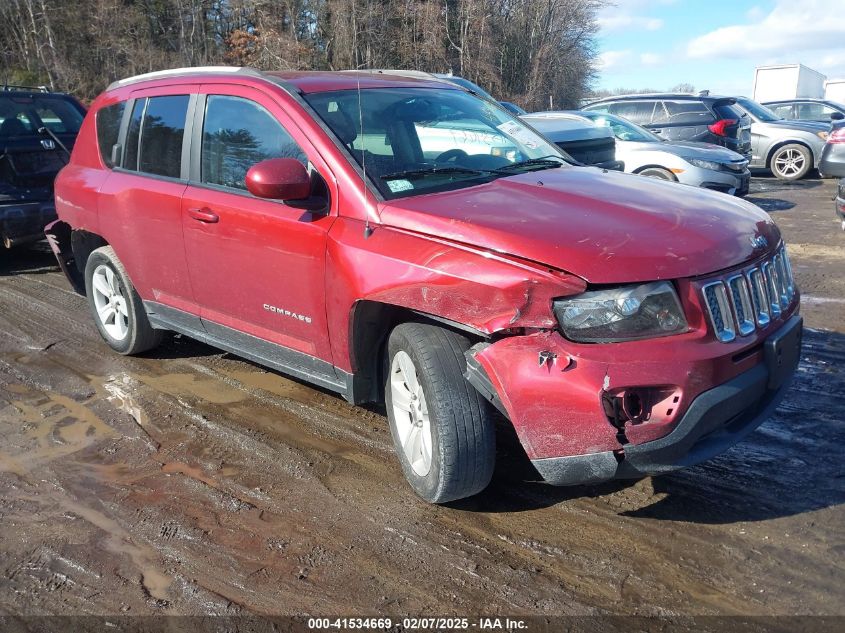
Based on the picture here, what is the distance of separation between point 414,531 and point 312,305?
1199 mm

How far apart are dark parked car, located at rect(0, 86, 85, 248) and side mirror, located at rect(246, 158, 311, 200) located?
552 cm

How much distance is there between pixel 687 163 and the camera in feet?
35.8

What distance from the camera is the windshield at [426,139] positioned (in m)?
3.60

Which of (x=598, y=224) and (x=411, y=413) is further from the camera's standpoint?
(x=411, y=413)

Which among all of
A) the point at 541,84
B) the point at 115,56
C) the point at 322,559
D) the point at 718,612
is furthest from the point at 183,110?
the point at 541,84

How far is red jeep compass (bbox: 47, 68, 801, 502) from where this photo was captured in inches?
108

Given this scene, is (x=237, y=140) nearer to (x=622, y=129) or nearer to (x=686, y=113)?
(x=622, y=129)

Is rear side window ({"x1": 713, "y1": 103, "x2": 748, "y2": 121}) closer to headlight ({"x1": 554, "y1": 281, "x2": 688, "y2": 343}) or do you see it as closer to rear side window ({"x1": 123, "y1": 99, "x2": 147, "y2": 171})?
rear side window ({"x1": 123, "y1": 99, "x2": 147, "y2": 171})

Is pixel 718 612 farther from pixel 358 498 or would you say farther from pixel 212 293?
pixel 212 293

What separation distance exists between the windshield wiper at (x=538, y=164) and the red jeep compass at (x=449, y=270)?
3cm

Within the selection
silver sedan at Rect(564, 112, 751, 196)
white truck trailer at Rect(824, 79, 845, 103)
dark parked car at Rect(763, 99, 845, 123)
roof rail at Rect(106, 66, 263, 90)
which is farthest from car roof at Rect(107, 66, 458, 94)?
white truck trailer at Rect(824, 79, 845, 103)

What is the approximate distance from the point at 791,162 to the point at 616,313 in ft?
50.1

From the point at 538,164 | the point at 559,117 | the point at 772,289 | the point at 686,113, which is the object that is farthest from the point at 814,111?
the point at 772,289

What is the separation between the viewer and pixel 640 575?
9.37 feet
